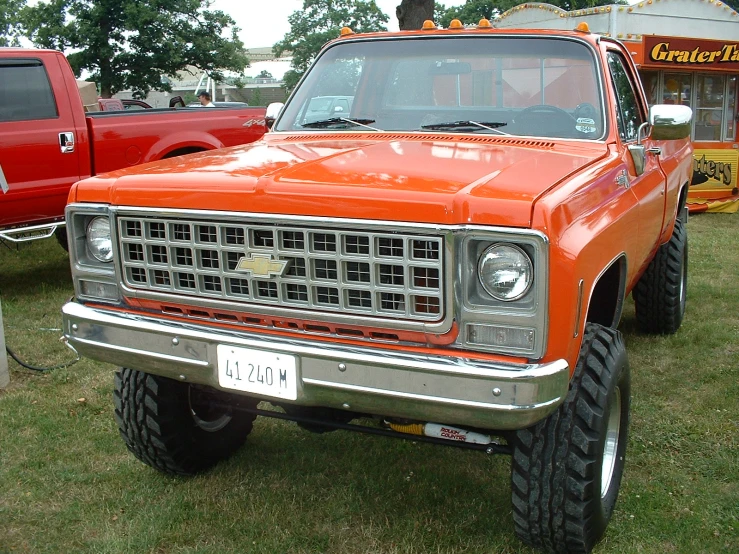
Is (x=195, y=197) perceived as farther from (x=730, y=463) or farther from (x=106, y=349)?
(x=730, y=463)

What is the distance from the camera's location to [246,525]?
325 cm

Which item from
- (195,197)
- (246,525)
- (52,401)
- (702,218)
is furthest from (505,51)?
(702,218)

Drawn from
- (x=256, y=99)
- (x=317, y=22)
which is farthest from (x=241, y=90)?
(x=317, y=22)

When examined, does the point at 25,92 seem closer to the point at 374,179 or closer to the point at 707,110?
the point at 374,179

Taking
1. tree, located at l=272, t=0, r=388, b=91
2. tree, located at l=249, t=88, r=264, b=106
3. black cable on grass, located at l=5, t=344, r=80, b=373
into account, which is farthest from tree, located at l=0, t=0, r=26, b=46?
black cable on grass, located at l=5, t=344, r=80, b=373

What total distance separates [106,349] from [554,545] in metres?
1.80

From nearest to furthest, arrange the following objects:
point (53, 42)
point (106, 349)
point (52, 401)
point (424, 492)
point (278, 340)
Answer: point (278, 340) → point (106, 349) → point (424, 492) → point (52, 401) → point (53, 42)

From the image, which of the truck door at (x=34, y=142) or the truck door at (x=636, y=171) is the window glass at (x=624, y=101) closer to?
the truck door at (x=636, y=171)

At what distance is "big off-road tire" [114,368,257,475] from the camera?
3395mm

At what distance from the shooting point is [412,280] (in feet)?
8.02

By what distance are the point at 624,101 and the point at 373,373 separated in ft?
7.89

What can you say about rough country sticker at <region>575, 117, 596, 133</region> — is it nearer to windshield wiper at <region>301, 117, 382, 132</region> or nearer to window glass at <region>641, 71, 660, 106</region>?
windshield wiper at <region>301, 117, 382, 132</region>

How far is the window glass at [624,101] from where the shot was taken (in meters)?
3.81

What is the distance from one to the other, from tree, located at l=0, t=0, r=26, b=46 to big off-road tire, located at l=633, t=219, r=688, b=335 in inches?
1427
